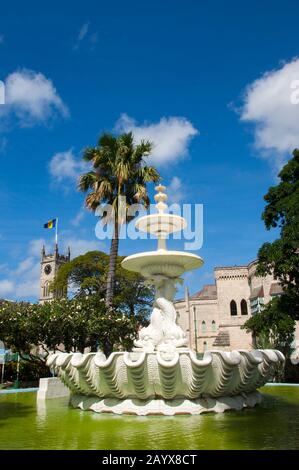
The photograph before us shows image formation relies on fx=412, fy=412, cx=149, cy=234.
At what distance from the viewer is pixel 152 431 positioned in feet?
23.5

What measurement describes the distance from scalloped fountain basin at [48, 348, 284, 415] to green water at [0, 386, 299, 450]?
33cm

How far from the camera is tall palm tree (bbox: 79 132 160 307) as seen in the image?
21.6 meters

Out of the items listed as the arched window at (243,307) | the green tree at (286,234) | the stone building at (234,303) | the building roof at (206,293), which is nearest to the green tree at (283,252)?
the green tree at (286,234)

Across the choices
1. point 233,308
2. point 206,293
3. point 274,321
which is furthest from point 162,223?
point 206,293

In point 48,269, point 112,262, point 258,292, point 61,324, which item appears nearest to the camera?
point 61,324

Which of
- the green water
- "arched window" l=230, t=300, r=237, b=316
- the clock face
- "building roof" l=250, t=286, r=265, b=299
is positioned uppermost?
the clock face

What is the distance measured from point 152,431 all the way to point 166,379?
1.45 meters

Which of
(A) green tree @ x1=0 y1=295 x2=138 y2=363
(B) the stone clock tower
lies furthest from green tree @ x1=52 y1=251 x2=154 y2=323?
(B) the stone clock tower

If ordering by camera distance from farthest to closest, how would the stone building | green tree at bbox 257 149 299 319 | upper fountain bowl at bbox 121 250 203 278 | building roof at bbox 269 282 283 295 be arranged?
the stone building
building roof at bbox 269 282 283 295
green tree at bbox 257 149 299 319
upper fountain bowl at bbox 121 250 203 278

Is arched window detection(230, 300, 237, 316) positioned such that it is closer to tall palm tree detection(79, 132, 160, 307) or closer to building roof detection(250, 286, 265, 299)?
building roof detection(250, 286, 265, 299)

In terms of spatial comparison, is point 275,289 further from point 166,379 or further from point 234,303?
point 166,379

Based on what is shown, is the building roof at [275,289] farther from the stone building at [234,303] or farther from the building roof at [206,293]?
the building roof at [206,293]

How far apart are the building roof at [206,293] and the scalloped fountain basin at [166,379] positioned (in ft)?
162
